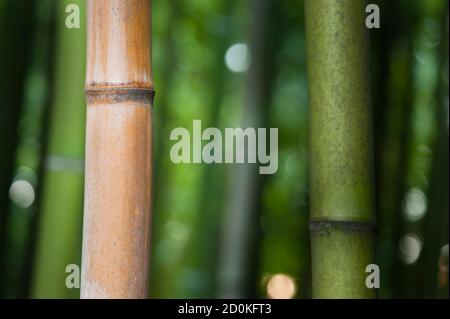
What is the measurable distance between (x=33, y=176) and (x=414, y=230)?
0.73m

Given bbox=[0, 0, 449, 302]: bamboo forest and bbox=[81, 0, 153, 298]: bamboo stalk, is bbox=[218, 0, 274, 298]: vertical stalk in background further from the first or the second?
bbox=[81, 0, 153, 298]: bamboo stalk

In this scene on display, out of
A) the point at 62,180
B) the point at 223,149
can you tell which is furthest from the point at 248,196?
the point at 62,180

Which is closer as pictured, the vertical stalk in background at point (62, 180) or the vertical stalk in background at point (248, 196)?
the vertical stalk in background at point (62, 180)

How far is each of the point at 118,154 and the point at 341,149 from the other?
19 centimetres

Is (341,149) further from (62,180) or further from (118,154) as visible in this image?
(62,180)

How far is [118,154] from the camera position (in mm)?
622

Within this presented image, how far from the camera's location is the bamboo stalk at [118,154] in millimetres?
621

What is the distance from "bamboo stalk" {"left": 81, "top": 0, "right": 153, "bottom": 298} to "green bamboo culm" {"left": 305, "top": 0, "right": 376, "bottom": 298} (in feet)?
0.50

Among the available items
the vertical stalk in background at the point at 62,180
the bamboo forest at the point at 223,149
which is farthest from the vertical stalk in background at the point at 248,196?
the vertical stalk in background at the point at 62,180

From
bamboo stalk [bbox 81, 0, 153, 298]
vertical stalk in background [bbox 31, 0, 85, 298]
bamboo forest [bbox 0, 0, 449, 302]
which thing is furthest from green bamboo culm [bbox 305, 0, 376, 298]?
vertical stalk in background [bbox 31, 0, 85, 298]

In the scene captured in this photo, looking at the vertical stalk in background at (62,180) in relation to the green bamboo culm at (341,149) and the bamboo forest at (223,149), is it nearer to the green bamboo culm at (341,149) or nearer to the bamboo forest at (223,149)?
the bamboo forest at (223,149)

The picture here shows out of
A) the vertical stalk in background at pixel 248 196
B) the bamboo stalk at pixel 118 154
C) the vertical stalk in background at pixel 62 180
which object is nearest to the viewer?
the bamboo stalk at pixel 118 154

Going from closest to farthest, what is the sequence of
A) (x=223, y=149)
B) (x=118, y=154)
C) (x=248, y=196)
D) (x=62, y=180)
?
(x=118, y=154)
(x=62, y=180)
(x=248, y=196)
(x=223, y=149)

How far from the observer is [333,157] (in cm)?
66
